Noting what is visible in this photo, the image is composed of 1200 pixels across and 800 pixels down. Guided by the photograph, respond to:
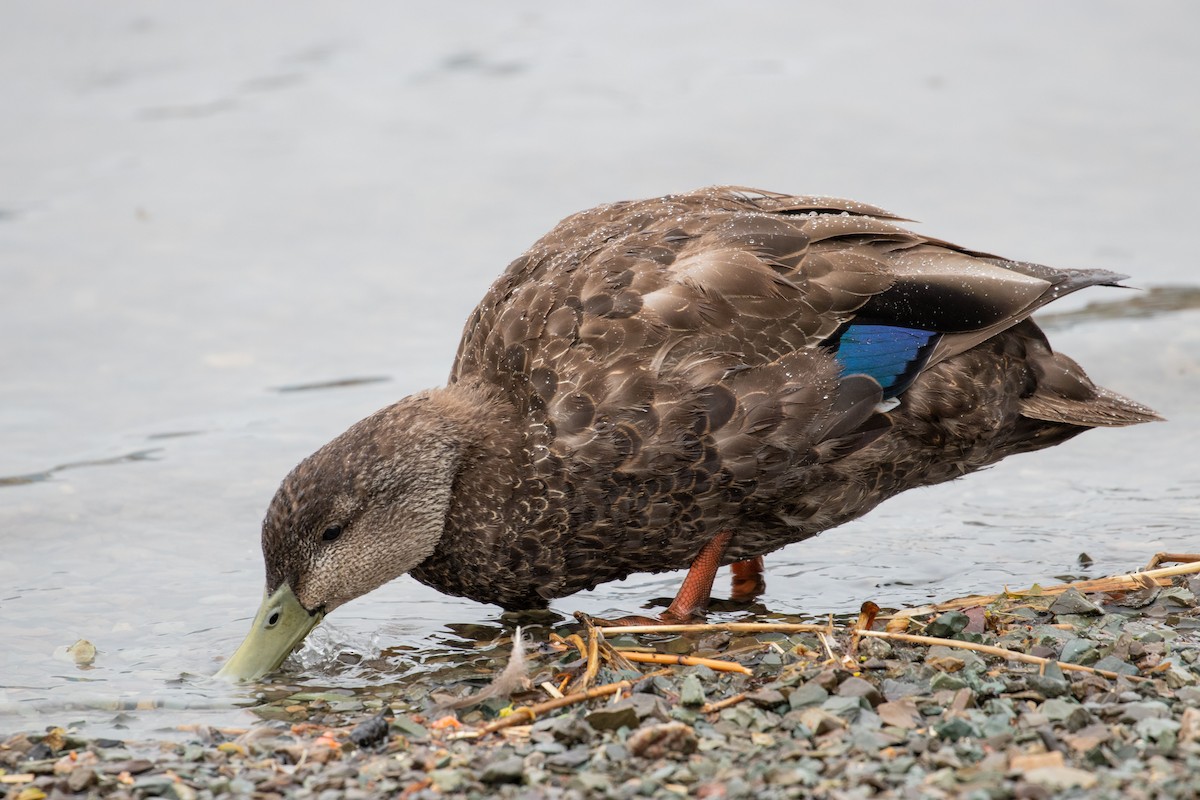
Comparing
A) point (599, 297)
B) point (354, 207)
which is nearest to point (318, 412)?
point (354, 207)

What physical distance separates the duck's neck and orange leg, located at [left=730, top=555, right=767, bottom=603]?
3.85 ft

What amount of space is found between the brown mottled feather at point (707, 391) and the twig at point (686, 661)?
633mm

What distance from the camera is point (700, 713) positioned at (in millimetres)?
4852

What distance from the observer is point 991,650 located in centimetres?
520

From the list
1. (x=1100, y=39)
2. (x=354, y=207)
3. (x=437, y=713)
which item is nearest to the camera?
(x=437, y=713)

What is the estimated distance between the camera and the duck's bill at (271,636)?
593cm

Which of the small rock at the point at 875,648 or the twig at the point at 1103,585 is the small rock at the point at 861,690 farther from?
the twig at the point at 1103,585

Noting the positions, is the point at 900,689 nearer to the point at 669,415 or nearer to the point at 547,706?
the point at 547,706

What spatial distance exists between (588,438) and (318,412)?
3.94 meters

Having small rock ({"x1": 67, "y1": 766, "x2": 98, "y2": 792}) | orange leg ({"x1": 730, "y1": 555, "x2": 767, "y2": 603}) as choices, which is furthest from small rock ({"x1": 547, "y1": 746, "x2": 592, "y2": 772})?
orange leg ({"x1": 730, "y1": 555, "x2": 767, "y2": 603})

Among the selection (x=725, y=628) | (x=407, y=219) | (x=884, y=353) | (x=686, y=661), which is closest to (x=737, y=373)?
(x=884, y=353)

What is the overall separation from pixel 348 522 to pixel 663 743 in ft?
6.75

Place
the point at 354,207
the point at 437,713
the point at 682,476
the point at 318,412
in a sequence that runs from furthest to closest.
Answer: the point at 354,207 → the point at 318,412 → the point at 682,476 → the point at 437,713

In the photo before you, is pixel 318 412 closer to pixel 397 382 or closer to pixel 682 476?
pixel 397 382
